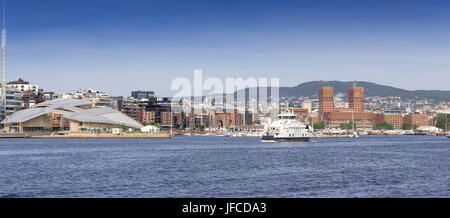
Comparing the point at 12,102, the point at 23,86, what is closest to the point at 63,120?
the point at 12,102

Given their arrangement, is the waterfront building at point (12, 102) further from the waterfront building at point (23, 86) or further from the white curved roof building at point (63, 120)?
the waterfront building at point (23, 86)

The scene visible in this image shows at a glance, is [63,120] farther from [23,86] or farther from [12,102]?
[23,86]

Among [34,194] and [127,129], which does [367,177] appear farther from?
[127,129]

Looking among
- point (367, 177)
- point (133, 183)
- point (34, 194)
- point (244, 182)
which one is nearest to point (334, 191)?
point (244, 182)

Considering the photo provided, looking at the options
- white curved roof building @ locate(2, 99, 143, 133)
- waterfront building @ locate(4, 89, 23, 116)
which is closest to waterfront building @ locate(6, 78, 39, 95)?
waterfront building @ locate(4, 89, 23, 116)

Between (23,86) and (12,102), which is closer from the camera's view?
(12,102)

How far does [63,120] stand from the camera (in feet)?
403

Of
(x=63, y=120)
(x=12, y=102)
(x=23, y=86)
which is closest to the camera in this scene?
(x=63, y=120)

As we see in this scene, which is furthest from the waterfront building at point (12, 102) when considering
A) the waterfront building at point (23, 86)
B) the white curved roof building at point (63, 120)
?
the waterfront building at point (23, 86)

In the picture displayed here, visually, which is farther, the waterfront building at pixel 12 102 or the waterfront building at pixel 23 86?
the waterfront building at pixel 23 86

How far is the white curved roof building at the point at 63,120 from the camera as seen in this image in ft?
390
